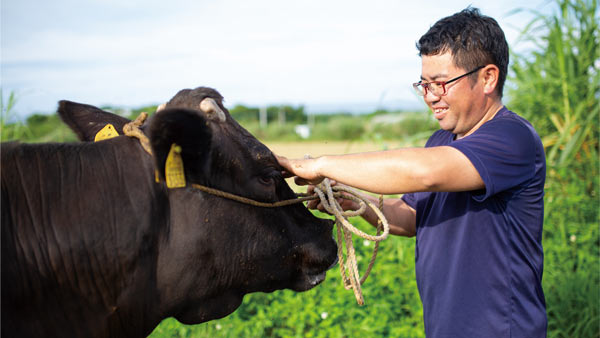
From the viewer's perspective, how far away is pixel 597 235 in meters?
5.39

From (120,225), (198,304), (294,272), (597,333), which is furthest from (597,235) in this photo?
(120,225)

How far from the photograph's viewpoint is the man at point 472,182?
7.39 ft

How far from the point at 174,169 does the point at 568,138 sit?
17.9 feet

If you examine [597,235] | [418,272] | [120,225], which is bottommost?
[597,235]

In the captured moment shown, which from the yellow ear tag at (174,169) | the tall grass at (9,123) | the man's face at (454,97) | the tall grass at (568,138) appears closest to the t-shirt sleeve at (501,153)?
the man's face at (454,97)

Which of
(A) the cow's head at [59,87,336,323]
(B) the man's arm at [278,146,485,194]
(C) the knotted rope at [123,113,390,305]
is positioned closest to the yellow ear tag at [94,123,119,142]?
(A) the cow's head at [59,87,336,323]

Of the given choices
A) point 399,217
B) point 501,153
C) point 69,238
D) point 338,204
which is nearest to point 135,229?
point 69,238

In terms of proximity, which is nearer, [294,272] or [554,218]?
[294,272]

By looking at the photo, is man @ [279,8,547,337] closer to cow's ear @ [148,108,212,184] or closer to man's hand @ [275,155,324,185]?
man's hand @ [275,155,324,185]

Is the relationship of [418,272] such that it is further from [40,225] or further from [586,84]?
[586,84]

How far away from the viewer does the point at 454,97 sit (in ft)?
8.27

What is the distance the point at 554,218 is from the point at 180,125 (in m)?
4.89

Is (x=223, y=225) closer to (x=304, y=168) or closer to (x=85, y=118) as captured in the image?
(x=304, y=168)

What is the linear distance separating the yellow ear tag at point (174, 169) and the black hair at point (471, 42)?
4.42 feet
